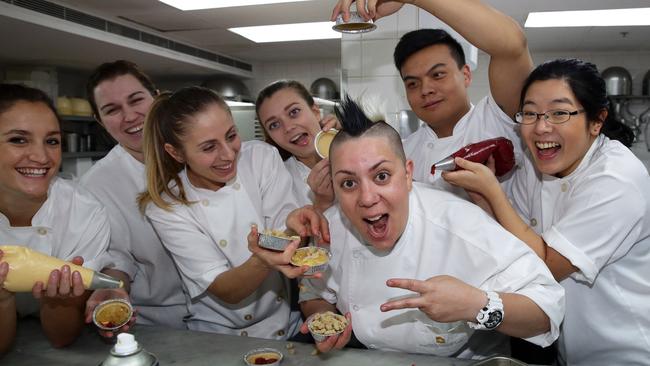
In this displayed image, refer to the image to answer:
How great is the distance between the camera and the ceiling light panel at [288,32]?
6.80 m

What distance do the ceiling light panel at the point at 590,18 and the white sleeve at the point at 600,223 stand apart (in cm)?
505

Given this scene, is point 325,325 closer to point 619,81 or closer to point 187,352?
point 187,352

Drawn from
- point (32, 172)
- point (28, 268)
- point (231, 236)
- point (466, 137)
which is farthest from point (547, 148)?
point (32, 172)

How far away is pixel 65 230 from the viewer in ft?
6.59

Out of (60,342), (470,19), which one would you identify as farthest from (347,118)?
(60,342)

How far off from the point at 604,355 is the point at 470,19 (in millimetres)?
1415

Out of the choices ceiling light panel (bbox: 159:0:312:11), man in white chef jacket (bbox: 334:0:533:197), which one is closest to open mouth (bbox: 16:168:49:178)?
man in white chef jacket (bbox: 334:0:533:197)

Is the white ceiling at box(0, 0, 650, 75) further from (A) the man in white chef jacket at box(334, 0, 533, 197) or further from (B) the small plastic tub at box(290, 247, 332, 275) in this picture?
(B) the small plastic tub at box(290, 247, 332, 275)

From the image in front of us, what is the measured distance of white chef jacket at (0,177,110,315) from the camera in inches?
75.6

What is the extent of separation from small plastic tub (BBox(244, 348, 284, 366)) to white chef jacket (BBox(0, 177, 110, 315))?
35.0 inches

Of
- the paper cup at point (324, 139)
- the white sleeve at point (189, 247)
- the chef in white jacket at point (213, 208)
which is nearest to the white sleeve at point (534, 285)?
the chef in white jacket at point (213, 208)

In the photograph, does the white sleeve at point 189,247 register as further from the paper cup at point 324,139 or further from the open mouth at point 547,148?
the open mouth at point 547,148

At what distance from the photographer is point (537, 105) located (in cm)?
184

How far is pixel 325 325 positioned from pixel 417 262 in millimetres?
454
